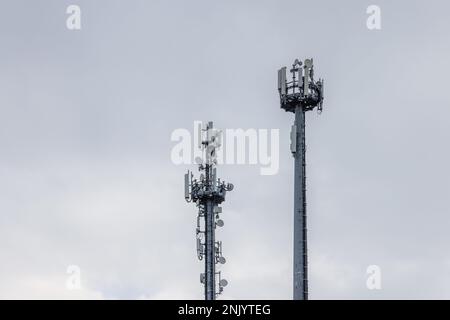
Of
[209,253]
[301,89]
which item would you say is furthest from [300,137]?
[209,253]

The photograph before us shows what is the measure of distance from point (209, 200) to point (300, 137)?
27204mm

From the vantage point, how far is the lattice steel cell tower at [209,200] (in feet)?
244

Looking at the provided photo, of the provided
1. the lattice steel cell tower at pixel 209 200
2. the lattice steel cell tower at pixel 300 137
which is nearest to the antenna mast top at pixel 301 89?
the lattice steel cell tower at pixel 300 137

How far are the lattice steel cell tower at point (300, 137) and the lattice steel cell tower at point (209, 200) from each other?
970 inches

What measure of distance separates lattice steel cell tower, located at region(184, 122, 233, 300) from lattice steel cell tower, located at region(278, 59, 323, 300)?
80.8ft

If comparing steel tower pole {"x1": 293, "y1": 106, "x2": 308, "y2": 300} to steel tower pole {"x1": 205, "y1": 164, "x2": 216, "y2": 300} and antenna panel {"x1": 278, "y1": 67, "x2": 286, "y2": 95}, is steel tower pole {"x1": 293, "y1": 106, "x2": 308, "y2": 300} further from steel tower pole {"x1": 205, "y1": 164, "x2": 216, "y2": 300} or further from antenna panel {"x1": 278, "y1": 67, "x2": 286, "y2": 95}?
steel tower pole {"x1": 205, "y1": 164, "x2": 216, "y2": 300}

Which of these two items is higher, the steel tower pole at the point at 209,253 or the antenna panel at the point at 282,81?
the antenna panel at the point at 282,81

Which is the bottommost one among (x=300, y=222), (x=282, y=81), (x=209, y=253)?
(x=209, y=253)

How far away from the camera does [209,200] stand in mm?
76625

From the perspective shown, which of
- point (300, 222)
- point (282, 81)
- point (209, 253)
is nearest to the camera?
point (300, 222)

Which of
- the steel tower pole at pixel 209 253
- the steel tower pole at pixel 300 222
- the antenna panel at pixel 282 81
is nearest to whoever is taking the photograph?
the steel tower pole at pixel 300 222

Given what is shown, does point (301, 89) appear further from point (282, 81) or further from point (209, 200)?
point (209, 200)

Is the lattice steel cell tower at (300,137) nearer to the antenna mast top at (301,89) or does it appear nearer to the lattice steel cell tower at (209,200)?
the antenna mast top at (301,89)
